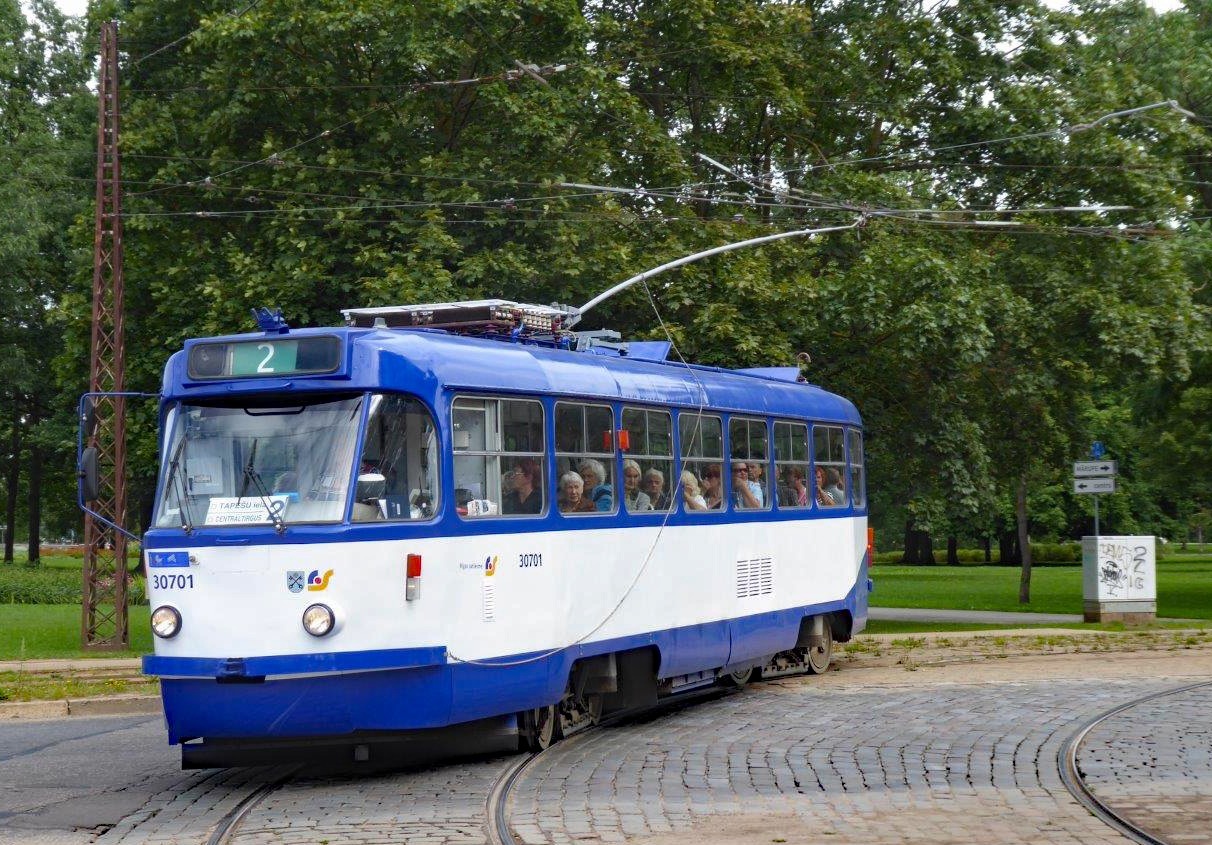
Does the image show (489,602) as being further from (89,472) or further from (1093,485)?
(1093,485)

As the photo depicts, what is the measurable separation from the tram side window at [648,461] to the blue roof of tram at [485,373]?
17cm

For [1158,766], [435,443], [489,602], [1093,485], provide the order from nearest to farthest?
1. [435,443]
2. [489,602]
3. [1158,766]
4. [1093,485]

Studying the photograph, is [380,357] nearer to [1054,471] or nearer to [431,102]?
[431,102]

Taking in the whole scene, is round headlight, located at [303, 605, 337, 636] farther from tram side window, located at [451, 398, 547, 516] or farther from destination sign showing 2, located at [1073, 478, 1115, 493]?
destination sign showing 2, located at [1073, 478, 1115, 493]

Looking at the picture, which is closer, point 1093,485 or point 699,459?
point 699,459

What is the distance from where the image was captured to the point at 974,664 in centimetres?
2050

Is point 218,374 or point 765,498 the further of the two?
point 765,498

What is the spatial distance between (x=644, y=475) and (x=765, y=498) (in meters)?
2.98

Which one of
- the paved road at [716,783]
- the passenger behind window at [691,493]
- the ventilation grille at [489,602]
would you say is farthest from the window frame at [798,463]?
the ventilation grille at [489,602]

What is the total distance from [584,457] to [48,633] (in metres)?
16.9

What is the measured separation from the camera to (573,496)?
13.0 meters

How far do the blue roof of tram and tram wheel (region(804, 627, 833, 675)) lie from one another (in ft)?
11.8

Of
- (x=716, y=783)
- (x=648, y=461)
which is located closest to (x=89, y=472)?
(x=716, y=783)

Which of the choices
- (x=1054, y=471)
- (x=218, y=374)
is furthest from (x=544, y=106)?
(x=1054, y=471)
